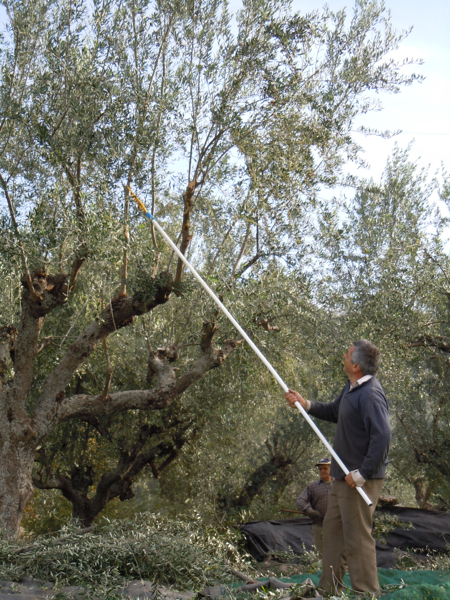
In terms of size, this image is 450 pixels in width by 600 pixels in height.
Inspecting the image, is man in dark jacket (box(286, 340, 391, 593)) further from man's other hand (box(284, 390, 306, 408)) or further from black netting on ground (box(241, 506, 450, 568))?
black netting on ground (box(241, 506, 450, 568))

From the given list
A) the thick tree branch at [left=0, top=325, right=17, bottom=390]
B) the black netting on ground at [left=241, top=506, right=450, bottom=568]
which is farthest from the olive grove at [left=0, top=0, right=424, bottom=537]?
the black netting on ground at [left=241, top=506, right=450, bottom=568]

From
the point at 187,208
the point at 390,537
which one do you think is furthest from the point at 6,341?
the point at 390,537

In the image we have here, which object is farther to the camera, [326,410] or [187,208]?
[187,208]

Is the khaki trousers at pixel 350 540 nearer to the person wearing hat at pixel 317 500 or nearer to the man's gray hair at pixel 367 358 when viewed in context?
the man's gray hair at pixel 367 358

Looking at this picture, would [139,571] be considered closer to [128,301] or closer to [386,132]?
[128,301]

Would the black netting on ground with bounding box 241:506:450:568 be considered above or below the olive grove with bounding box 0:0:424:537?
below

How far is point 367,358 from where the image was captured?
4.51 meters

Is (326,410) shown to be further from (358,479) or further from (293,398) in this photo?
(358,479)

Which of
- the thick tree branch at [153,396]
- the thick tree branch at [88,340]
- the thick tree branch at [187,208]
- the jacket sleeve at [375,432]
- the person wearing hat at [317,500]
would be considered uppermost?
the thick tree branch at [187,208]

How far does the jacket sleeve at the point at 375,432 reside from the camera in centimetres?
407

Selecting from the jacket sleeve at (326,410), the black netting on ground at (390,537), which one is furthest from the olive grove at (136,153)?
the black netting on ground at (390,537)

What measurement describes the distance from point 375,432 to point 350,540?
869 millimetres

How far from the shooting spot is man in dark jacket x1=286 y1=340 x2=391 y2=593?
403cm

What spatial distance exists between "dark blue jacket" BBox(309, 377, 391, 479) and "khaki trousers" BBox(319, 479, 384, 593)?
159 mm
